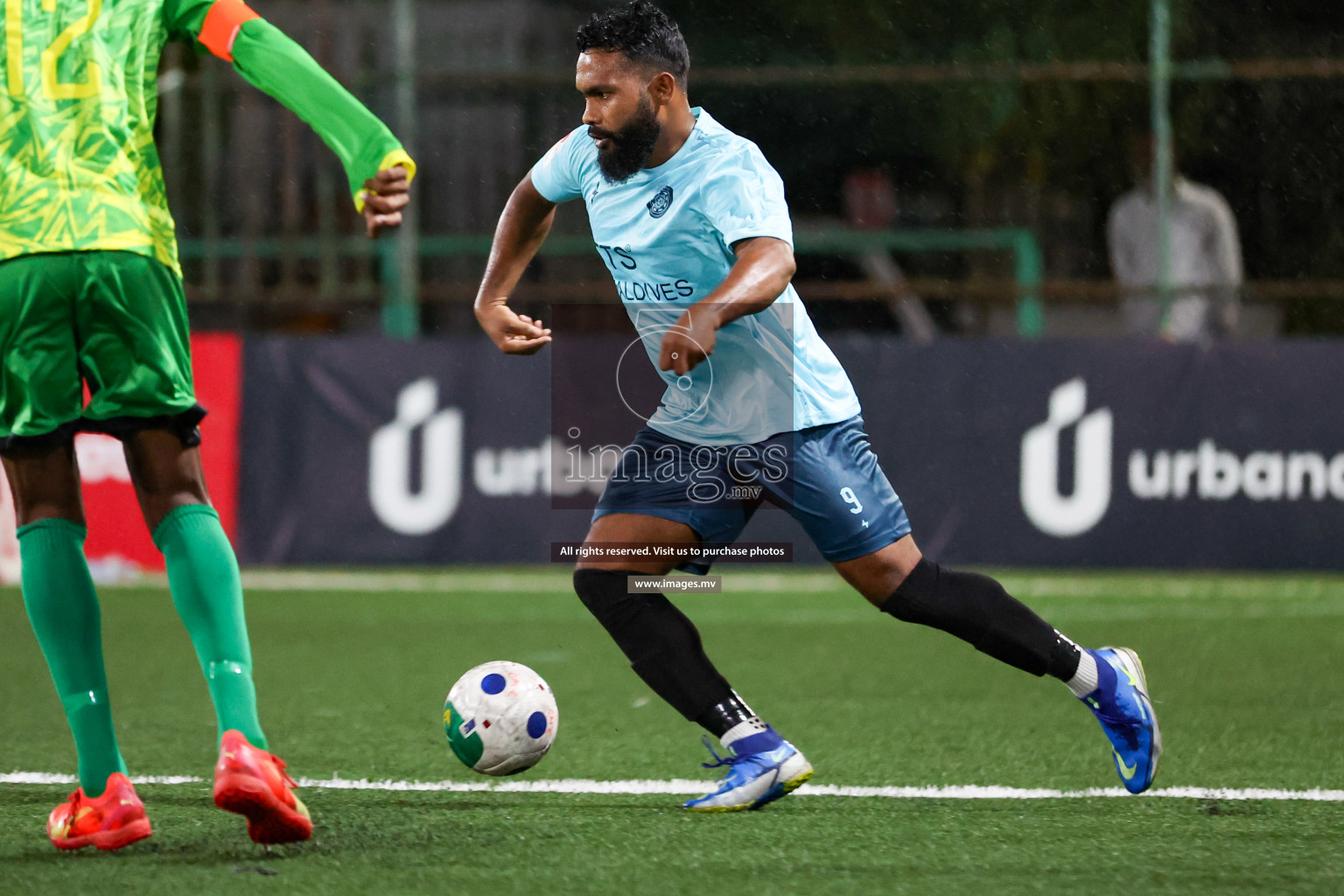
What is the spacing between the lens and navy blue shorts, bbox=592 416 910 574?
3754mm

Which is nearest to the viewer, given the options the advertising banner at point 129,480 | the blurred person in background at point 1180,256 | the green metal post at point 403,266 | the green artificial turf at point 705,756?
the green artificial turf at point 705,756

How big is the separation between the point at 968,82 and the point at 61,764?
781 cm

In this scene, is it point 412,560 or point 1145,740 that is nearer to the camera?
point 1145,740

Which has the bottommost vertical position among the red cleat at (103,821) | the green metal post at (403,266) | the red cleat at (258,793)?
the red cleat at (103,821)

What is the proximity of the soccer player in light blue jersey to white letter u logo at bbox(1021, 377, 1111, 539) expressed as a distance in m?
5.21

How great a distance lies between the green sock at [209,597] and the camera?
3.24 meters

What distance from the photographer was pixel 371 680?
586 centimetres

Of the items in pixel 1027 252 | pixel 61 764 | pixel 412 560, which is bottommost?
pixel 412 560

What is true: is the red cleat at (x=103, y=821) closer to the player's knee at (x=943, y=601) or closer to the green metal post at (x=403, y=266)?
the player's knee at (x=943, y=601)

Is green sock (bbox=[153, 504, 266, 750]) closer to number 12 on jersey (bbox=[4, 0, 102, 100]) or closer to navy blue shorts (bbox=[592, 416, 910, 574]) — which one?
number 12 on jersey (bbox=[4, 0, 102, 100])

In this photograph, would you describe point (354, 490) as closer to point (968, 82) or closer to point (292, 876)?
point (968, 82)

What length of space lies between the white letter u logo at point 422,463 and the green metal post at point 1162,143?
4.18 metres

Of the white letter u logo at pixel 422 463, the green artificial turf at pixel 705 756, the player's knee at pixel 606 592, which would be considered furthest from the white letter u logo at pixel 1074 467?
the player's knee at pixel 606 592

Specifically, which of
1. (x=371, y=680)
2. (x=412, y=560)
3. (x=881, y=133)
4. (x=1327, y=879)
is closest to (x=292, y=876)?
(x=1327, y=879)
